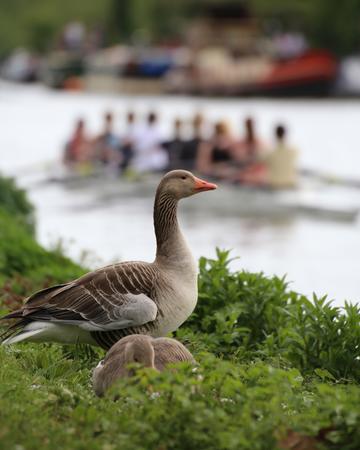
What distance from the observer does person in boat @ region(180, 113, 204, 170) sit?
2316cm

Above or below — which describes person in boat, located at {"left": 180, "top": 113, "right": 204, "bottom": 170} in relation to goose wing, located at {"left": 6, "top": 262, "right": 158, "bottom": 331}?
below

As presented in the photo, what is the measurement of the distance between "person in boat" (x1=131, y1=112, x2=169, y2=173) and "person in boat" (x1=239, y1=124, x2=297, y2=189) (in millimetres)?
2482

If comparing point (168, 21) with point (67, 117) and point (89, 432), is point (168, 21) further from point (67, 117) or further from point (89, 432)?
point (89, 432)

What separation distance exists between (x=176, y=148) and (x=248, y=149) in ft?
6.35

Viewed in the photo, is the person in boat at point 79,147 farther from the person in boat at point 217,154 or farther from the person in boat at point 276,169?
the person in boat at point 276,169

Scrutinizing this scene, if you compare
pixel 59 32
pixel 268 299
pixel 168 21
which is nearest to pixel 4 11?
pixel 59 32

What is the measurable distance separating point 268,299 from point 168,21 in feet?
447

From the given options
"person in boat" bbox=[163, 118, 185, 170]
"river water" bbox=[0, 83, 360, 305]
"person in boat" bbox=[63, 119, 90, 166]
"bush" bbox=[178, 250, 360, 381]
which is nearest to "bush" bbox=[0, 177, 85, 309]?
"river water" bbox=[0, 83, 360, 305]

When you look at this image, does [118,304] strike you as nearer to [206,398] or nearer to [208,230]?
[206,398]

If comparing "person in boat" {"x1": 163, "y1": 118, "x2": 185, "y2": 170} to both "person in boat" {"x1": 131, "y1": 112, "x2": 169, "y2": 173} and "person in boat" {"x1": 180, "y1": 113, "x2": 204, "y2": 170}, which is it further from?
"person in boat" {"x1": 131, "y1": 112, "x2": 169, "y2": 173}

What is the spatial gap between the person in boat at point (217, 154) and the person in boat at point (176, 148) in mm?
805

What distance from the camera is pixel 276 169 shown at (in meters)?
22.0

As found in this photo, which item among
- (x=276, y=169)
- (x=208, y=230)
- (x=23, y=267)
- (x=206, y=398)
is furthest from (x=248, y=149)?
(x=206, y=398)

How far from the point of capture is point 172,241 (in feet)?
26.1
